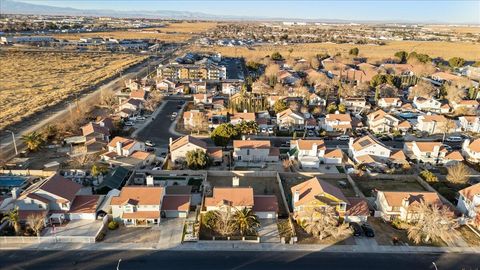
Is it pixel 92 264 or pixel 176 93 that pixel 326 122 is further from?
pixel 92 264

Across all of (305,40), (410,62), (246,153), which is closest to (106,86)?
(246,153)

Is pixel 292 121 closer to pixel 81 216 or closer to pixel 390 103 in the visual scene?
pixel 390 103

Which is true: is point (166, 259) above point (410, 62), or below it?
below

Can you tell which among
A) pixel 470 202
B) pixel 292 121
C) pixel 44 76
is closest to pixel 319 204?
pixel 470 202

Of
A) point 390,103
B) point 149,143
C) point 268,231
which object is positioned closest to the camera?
point 268,231

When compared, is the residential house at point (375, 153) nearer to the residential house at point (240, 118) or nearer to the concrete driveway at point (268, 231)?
the residential house at point (240, 118)

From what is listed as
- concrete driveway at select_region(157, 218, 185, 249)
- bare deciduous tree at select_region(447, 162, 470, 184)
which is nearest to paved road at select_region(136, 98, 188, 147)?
concrete driveway at select_region(157, 218, 185, 249)
